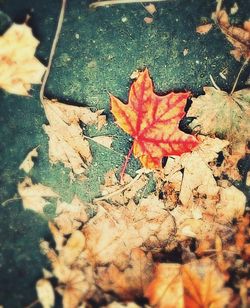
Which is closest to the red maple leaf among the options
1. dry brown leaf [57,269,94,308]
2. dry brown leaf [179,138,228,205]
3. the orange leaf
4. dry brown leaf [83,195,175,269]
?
dry brown leaf [179,138,228,205]

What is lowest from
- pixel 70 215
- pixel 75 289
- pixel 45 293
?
pixel 45 293

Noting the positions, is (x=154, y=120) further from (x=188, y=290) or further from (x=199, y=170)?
(x=188, y=290)

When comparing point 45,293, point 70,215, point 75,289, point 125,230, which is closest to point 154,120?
point 125,230

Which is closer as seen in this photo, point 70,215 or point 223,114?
point 223,114

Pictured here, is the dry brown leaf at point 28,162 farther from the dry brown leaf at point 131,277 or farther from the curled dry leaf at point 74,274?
the dry brown leaf at point 131,277

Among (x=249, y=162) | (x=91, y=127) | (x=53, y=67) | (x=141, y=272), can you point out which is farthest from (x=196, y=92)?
(x=141, y=272)

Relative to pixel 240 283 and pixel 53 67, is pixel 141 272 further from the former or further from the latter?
pixel 53 67
